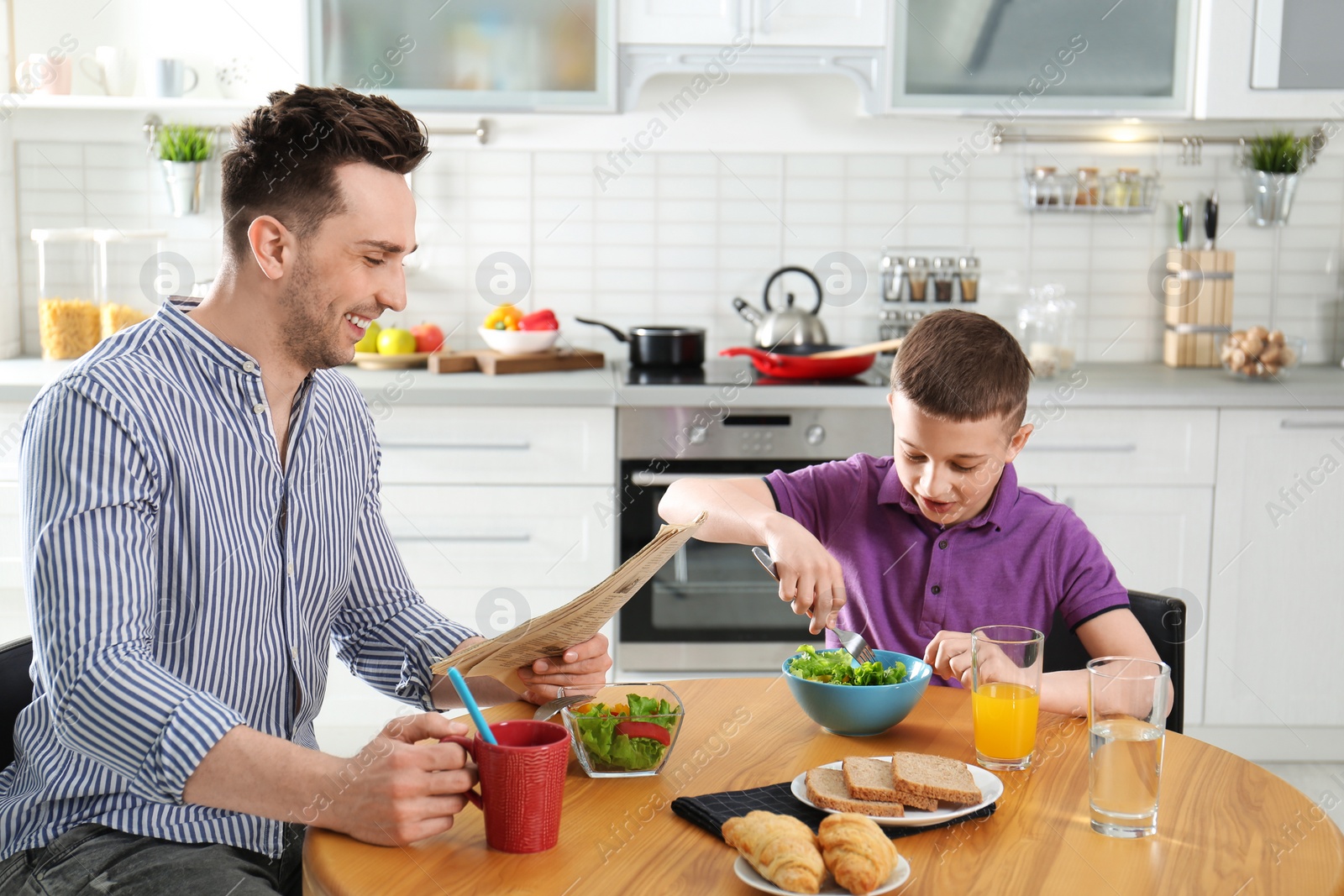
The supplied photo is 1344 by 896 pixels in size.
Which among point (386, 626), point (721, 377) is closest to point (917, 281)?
point (721, 377)

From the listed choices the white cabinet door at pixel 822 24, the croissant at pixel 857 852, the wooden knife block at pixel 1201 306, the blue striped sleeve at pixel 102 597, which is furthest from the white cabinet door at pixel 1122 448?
the blue striped sleeve at pixel 102 597

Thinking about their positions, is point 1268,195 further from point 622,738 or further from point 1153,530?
point 622,738

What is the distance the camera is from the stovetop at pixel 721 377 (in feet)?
9.61

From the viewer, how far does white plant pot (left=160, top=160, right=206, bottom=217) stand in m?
3.32

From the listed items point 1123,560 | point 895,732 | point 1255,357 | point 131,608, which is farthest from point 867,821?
point 1255,357

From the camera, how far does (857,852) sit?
37.3 inches

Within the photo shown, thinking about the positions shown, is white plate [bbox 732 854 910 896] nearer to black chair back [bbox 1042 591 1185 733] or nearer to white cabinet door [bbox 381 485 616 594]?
black chair back [bbox 1042 591 1185 733]

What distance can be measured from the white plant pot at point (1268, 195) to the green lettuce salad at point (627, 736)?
2934 millimetres

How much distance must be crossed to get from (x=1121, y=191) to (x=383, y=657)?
268 centimetres

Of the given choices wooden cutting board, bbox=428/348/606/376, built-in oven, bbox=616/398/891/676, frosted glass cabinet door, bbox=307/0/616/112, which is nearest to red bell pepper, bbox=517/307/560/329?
wooden cutting board, bbox=428/348/606/376

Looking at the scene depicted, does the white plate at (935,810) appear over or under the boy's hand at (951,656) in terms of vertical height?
under

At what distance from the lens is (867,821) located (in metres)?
0.99

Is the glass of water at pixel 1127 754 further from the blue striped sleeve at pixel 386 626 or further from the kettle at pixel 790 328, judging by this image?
the kettle at pixel 790 328

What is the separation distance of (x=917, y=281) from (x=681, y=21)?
96 centimetres
